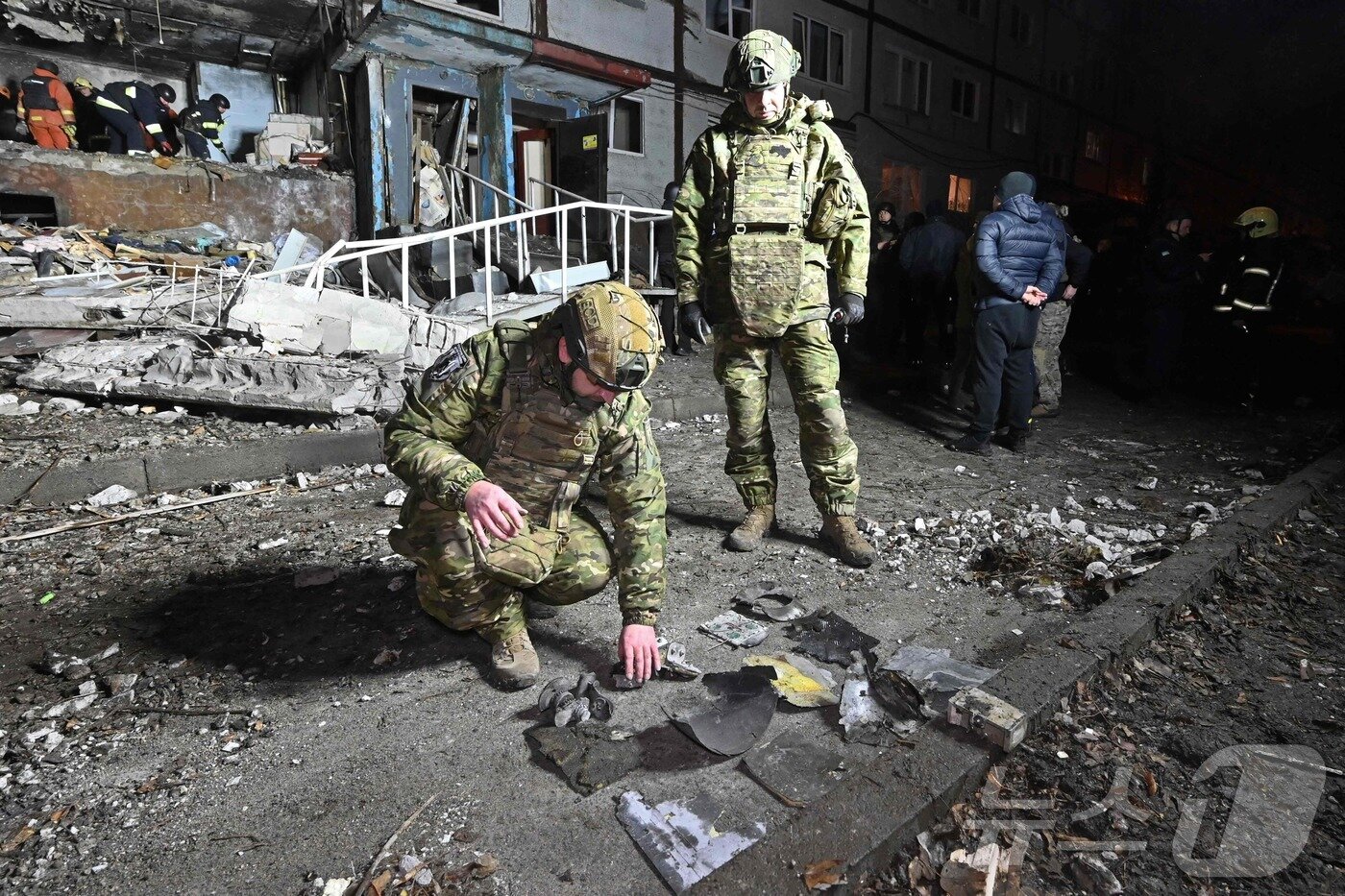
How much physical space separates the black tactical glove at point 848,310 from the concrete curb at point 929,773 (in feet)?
4.98

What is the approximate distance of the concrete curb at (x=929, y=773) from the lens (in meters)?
1.54

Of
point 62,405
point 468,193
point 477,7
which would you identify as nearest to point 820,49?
point 477,7

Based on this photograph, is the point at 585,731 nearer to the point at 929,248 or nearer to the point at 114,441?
the point at 114,441

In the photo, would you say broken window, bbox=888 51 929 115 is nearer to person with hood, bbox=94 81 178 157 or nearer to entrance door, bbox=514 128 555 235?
entrance door, bbox=514 128 555 235

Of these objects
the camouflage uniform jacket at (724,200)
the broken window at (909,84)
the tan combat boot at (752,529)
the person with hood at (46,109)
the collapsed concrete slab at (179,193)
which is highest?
the broken window at (909,84)

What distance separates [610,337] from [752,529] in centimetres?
176

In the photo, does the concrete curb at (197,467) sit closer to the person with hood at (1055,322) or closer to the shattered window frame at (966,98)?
the person with hood at (1055,322)

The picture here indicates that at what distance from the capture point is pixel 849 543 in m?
3.22

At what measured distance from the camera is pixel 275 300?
5695mm

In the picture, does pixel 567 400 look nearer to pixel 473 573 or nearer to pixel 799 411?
pixel 473 573

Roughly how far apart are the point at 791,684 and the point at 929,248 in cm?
608

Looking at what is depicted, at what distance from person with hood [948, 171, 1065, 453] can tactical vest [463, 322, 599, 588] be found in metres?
3.69

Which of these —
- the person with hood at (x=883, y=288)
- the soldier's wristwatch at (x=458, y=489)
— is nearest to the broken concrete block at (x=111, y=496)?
the soldier's wristwatch at (x=458, y=489)

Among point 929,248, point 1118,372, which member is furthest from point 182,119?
point 1118,372
